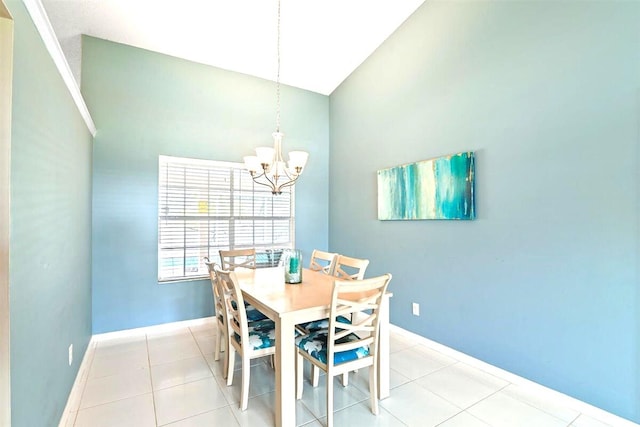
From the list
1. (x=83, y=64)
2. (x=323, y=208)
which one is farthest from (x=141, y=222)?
(x=323, y=208)

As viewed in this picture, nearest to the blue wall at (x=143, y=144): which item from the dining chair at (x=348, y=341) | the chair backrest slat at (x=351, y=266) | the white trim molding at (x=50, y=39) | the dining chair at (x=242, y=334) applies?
the white trim molding at (x=50, y=39)

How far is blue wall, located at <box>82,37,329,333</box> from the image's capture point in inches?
122

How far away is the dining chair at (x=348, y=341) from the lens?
1.72 meters

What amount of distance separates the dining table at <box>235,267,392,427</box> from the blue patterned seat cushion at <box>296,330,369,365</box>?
0.31ft

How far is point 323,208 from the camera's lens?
4.48 m

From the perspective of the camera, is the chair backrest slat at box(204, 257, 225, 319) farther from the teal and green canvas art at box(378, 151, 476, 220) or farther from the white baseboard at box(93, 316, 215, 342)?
the teal and green canvas art at box(378, 151, 476, 220)

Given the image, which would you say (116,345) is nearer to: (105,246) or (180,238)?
(105,246)

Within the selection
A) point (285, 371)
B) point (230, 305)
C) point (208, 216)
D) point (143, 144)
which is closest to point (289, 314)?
point (285, 371)

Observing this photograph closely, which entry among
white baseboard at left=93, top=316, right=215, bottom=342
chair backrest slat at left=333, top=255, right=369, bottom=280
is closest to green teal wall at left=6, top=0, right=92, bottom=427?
white baseboard at left=93, top=316, right=215, bottom=342

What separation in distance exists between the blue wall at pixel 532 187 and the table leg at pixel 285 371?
5.70ft

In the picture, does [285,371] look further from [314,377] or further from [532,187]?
[532,187]

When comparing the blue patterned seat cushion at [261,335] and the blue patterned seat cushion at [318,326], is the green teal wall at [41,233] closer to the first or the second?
the blue patterned seat cushion at [261,335]

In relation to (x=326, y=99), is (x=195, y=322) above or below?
below

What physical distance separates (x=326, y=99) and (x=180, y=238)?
2902mm
